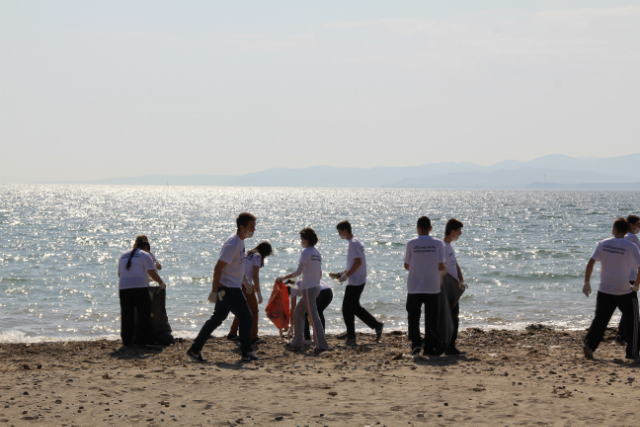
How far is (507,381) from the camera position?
21.7ft

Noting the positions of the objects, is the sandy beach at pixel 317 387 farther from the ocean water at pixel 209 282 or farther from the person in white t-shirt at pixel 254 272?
the ocean water at pixel 209 282

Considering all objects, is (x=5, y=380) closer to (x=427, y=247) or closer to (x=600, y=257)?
(x=427, y=247)

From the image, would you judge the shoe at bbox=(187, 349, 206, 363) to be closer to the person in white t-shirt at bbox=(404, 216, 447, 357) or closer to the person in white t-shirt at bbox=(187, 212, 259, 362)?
the person in white t-shirt at bbox=(187, 212, 259, 362)

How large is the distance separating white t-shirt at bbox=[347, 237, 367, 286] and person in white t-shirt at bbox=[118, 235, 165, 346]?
287 cm

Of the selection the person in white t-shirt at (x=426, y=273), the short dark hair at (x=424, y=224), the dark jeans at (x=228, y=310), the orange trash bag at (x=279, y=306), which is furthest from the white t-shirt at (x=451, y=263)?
the dark jeans at (x=228, y=310)

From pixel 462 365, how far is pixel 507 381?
919 mm

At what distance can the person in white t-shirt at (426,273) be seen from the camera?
771 centimetres

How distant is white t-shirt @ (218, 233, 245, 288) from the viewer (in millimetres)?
7244

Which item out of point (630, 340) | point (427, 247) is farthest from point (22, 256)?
point (630, 340)

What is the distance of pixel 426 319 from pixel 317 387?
7.28 ft

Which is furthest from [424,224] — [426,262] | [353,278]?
[353,278]

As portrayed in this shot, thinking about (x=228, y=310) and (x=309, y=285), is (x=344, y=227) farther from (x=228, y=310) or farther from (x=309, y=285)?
(x=228, y=310)

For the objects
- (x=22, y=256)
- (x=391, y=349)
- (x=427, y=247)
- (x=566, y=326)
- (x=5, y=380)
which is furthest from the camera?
(x=22, y=256)

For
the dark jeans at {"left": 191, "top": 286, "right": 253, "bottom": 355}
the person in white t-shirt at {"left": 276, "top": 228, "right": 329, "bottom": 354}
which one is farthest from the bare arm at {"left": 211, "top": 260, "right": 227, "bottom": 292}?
the person in white t-shirt at {"left": 276, "top": 228, "right": 329, "bottom": 354}
